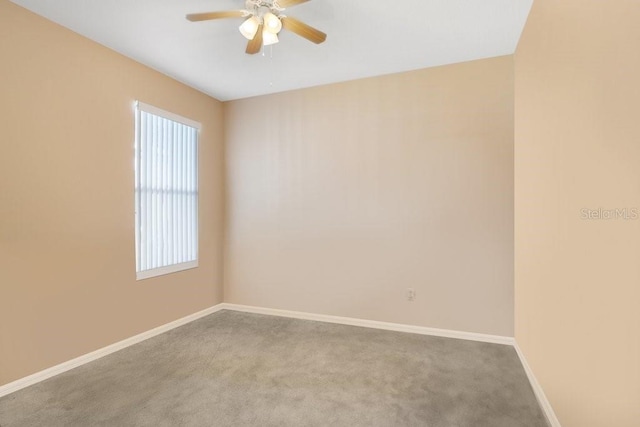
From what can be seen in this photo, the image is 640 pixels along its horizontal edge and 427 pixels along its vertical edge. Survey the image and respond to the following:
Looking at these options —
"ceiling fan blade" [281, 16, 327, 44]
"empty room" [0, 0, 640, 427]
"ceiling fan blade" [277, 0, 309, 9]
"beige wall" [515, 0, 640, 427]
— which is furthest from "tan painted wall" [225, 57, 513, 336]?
"ceiling fan blade" [277, 0, 309, 9]

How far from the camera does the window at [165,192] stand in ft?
10.8

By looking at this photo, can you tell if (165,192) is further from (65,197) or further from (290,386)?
(290,386)

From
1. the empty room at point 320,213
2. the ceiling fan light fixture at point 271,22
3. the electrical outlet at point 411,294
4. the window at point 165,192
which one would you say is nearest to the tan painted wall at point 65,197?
the empty room at point 320,213

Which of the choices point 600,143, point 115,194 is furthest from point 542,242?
point 115,194

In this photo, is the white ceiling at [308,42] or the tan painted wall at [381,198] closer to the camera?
the white ceiling at [308,42]

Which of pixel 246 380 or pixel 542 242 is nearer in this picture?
pixel 542 242

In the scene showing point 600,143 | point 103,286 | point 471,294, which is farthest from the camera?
point 471,294

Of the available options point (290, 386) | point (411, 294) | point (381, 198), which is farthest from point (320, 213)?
point (290, 386)

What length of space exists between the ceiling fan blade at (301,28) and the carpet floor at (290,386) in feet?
8.23

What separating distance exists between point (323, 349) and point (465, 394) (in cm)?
123

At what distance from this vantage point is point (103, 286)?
290cm

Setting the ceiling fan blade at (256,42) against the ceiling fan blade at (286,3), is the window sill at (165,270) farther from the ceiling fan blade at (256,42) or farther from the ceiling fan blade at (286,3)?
the ceiling fan blade at (286,3)

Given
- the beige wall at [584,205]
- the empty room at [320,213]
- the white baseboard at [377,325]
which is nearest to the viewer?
the beige wall at [584,205]

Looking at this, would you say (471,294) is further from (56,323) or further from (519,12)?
(56,323)
